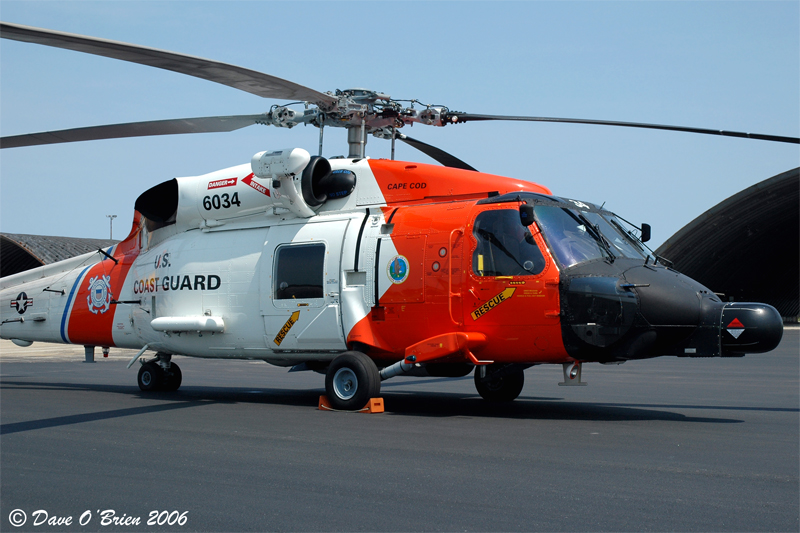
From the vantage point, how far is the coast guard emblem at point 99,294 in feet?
48.4

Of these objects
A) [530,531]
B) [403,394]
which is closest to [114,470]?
[530,531]

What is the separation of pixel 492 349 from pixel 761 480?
4.50 metres

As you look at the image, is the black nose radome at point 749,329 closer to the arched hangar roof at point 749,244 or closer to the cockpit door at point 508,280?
the cockpit door at point 508,280

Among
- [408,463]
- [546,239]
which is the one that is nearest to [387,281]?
[546,239]

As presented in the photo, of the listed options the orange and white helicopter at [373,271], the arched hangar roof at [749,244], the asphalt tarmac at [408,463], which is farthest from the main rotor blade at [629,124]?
the arched hangar roof at [749,244]

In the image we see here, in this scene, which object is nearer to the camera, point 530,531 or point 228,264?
point 530,531

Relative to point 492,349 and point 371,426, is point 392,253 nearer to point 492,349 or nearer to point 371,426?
point 492,349

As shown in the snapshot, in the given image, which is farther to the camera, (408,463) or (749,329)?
(749,329)

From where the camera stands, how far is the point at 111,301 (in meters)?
14.6

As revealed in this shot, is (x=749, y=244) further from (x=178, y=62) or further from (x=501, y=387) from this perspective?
(x=178, y=62)

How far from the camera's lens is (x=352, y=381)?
1100 centimetres

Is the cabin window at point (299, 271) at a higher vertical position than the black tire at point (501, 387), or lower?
higher

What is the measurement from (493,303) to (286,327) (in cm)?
352

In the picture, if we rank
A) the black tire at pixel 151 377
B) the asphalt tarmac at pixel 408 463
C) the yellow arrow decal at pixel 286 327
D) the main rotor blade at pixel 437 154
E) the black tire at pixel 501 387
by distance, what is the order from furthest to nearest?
the black tire at pixel 151 377 → the main rotor blade at pixel 437 154 → the black tire at pixel 501 387 → the yellow arrow decal at pixel 286 327 → the asphalt tarmac at pixel 408 463
